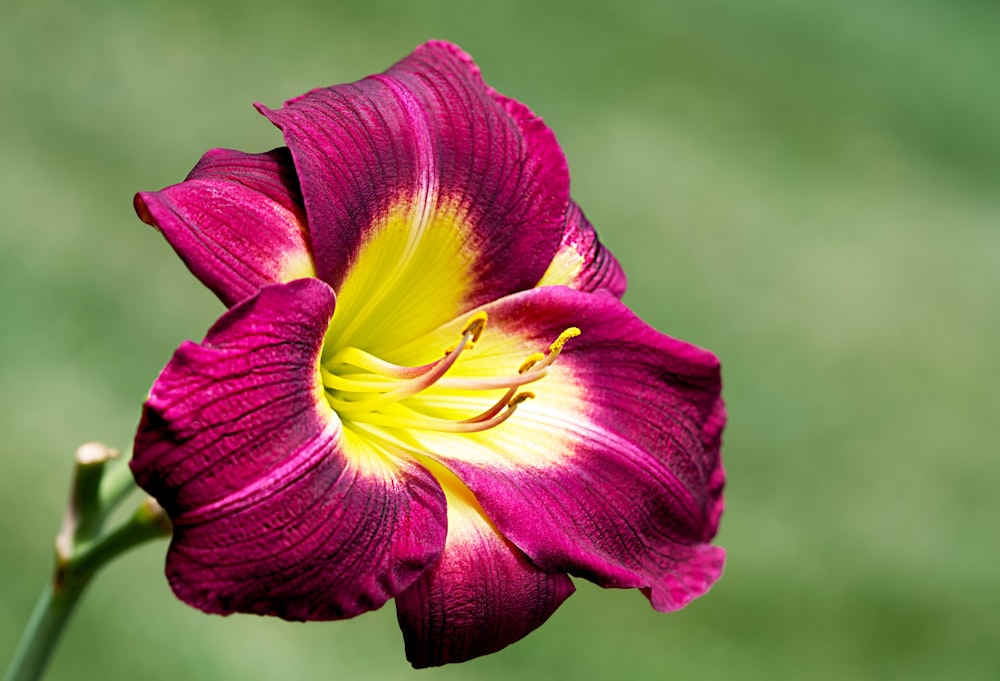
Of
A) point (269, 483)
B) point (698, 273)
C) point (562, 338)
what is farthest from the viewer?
point (698, 273)

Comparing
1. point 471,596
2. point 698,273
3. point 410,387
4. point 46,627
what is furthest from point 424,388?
point 698,273

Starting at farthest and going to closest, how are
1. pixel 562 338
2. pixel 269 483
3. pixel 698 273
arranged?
pixel 698 273 < pixel 562 338 < pixel 269 483

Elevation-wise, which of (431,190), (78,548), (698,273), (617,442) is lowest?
(698,273)

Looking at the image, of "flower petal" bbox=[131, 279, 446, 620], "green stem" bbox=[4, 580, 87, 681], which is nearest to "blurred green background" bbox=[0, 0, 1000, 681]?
"green stem" bbox=[4, 580, 87, 681]

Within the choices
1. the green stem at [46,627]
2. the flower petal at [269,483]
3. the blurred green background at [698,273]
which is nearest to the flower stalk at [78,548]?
the green stem at [46,627]

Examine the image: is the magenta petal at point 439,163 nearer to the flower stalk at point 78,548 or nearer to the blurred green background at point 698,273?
the flower stalk at point 78,548

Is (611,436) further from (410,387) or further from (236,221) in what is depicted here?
(236,221)
